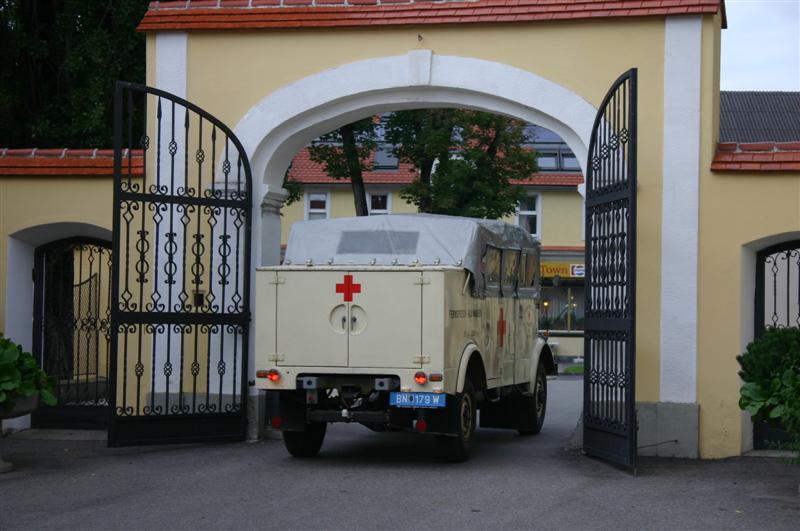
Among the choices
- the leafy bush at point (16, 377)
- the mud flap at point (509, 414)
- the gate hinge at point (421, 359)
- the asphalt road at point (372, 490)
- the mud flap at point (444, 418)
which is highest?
the gate hinge at point (421, 359)

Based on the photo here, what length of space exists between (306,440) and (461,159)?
66.5 feet

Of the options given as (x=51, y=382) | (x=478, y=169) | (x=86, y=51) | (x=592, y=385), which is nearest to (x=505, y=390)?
(x=592, y=385)

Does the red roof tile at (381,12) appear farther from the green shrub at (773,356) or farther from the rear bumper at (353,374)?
the rear bumper at (353,374)

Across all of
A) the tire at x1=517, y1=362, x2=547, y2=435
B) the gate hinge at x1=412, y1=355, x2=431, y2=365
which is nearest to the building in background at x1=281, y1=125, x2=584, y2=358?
the tire at x1=517, y1=362, x2=547, y2=435

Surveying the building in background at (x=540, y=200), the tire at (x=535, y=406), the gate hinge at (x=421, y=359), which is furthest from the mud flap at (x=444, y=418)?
the building in background at (x=540, y=200)

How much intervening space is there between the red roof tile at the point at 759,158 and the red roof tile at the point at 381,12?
1.59 metres

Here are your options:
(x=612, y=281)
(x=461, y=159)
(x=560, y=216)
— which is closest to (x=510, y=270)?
(x=612, y=281)

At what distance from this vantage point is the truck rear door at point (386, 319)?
1255 cm

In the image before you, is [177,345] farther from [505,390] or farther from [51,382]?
[505,390]

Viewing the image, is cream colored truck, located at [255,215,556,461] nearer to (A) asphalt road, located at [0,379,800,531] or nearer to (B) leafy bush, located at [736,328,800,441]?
(A) asphalt road, located at [0,379,800,531]

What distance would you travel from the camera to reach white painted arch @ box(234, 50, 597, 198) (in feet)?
48.1

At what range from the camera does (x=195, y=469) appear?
1259 cm

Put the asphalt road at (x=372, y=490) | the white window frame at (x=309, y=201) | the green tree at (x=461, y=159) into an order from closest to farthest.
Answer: the asphalt road at (x=372, y=490)
the green tree at (x=461, y=159)
the white window frame at (x=309, y=201)

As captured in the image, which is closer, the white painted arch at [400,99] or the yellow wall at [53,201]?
the white painted arch at [400,99]
